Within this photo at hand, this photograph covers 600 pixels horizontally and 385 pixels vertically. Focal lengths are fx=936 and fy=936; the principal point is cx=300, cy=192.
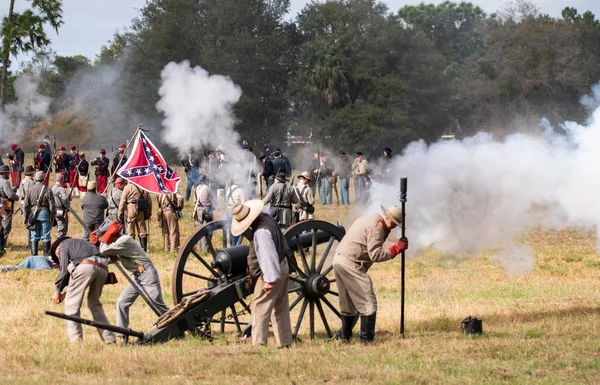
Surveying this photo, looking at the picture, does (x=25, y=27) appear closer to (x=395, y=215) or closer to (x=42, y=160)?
(x=42, y=160)

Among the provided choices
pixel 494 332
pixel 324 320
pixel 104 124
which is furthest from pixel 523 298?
pixel 104 124

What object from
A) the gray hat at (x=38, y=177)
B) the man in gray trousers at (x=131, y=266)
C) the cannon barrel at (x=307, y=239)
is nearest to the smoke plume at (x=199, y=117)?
the gray hat at (x=38, y=177)

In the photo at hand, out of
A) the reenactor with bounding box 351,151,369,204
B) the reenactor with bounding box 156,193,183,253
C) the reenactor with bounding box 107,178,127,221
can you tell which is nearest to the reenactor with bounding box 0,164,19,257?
the reenactor with bounding box 107,178,127,221

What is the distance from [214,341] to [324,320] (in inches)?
48.1

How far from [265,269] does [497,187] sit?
511cm

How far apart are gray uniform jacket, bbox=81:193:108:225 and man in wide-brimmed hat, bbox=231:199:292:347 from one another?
820 cm

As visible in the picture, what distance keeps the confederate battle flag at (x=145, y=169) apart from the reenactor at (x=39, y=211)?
262 cm

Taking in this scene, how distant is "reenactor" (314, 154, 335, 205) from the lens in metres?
25.3

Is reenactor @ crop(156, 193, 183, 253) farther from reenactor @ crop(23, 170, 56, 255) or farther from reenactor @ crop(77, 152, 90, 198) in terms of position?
reenactor @ crop(77, 152, 90, 198)

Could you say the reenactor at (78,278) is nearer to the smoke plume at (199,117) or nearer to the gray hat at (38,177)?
the gray hat at (38,177)

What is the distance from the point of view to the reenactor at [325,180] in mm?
25344

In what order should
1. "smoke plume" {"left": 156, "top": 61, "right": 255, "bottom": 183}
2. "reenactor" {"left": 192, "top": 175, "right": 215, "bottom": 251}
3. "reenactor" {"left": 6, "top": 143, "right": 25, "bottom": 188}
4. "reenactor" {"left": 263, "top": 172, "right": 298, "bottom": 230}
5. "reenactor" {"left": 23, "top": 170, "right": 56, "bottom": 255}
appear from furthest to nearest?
"reenactor" {"left": 6, "top": 143, "right": 25, "bottom": 188} < "smoke plume" {"left": 156, "top": 61, "right": 255, "bottom": 183} < "reenactor" {"left": 192, "top": 175, "right": 215, "bottom": 251} < "reenactor" {"left": 23, "top": 170, "right": 56, "bottom": 255} < "reenactor" {"left": 263, "top": 172, "right": 298, "bottom": 230}

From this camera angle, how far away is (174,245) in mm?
17875

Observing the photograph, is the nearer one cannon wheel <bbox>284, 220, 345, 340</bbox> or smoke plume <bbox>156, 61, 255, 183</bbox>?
cannon wheel <bbox>284, 220, 345, 340</bbox>
